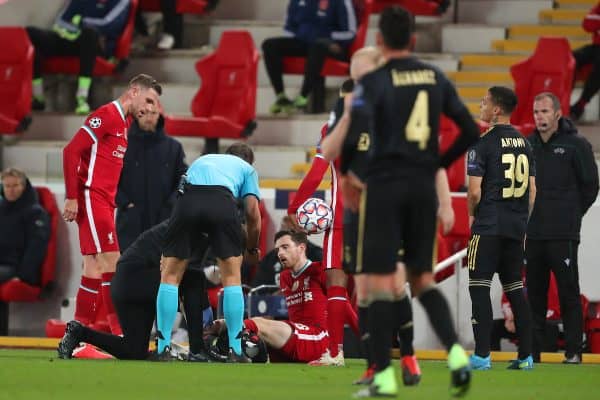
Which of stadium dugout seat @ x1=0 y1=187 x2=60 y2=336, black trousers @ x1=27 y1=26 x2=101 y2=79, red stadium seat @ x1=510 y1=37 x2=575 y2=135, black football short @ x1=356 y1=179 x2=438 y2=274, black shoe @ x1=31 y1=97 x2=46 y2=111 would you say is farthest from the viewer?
black shoe @ x1=31 y1=97 x2=46 y2=111

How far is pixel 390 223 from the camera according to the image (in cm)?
655

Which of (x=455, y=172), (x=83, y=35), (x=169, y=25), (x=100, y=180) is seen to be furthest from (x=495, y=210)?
(x=169, y=25)

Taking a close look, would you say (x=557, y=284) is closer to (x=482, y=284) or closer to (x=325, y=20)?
(x=482, y=284)

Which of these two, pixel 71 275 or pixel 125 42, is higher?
pixel 125 42

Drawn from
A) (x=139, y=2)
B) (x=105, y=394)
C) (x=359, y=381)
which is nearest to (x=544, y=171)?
(x=359, y=381)

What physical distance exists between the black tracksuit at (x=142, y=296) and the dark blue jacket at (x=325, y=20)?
18.1ft

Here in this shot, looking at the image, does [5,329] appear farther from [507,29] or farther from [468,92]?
[507,29]

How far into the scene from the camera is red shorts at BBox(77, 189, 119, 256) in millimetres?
10422

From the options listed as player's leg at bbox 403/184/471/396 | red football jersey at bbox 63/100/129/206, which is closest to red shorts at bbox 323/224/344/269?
red football jersey at bbox 63/100/129/206

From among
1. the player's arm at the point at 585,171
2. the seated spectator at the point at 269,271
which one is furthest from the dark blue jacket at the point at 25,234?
the player's arm at the point at 585,171

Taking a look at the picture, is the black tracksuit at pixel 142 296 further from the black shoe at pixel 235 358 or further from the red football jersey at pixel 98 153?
the red football jersey at pixel 98 153

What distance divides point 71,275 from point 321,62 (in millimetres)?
3187

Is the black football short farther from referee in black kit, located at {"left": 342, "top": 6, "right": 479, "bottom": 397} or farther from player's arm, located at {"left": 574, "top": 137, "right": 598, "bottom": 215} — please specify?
player's arm, located at {"left": 574, "top": 137, "right": 598, "bottom": 215}

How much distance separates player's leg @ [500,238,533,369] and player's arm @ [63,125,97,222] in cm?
289
